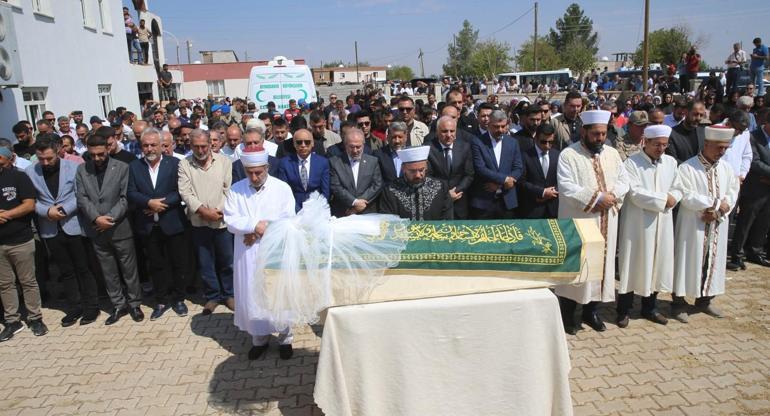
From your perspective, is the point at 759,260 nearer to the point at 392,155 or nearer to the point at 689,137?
the point at 689,137

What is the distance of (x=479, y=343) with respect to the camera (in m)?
3.45

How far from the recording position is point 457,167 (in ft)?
19.1

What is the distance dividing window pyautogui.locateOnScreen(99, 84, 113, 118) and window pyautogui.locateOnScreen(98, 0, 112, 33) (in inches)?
70.2

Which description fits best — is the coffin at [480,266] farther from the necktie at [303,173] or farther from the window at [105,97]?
the window at [105,97]

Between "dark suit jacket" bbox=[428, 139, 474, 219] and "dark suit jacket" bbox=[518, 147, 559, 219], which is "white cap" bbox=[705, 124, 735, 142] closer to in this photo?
"dark suit jacket" bbox=[518, 147, 559, 219]

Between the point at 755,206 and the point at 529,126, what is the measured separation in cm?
319

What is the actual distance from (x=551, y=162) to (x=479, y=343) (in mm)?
2841

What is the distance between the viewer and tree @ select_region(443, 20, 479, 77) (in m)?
88.6

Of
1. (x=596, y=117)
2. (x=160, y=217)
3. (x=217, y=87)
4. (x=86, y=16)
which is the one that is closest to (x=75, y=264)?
(x=160, y=217)

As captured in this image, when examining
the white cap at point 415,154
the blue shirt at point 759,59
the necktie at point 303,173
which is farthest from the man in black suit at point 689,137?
the blue shirt at point 759,59

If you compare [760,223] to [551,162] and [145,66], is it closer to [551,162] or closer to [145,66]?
[551,162]

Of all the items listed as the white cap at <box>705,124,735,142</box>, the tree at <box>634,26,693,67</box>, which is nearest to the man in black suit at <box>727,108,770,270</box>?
the white cap at <box>705,124,735,142</box>

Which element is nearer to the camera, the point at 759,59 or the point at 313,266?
the point at 313,266

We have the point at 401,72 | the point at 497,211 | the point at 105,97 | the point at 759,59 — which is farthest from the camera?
the point at 401,72
